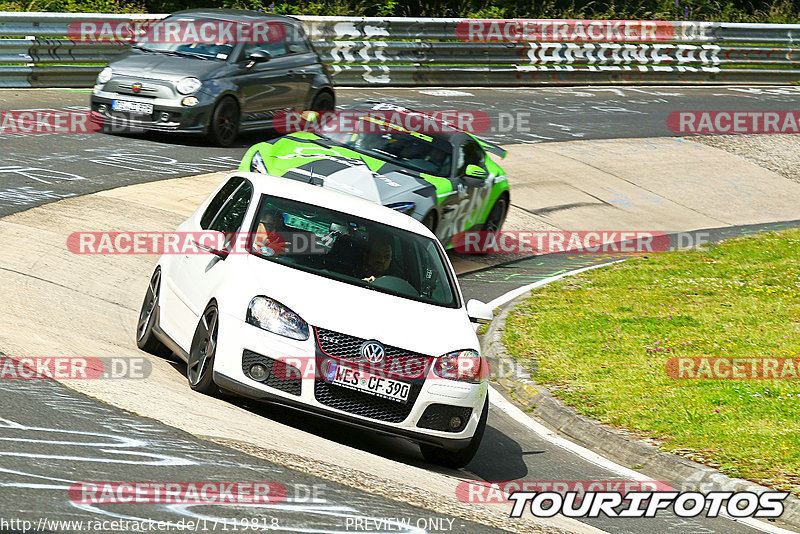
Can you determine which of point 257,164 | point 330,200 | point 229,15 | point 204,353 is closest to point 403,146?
point 257,164

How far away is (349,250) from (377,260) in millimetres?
209

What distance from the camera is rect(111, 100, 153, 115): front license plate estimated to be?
16.2 m

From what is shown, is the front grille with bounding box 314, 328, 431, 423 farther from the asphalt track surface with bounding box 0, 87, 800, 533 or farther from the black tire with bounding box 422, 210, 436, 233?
the black tire with bounding box 422, 210, 436, 233

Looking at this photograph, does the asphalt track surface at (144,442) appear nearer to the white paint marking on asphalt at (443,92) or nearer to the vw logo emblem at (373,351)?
the vw logo emblem at (373,351)

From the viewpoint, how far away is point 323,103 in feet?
63.4

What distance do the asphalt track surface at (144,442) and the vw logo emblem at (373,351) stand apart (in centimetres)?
59

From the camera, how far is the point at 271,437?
664cm

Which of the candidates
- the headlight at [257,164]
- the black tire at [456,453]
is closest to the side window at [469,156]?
the headlight at [257,164]

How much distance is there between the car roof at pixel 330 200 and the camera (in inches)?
327

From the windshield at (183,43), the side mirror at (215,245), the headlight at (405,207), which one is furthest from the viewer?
the windshield at (183,43)

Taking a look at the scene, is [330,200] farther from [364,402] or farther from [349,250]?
[364,402]

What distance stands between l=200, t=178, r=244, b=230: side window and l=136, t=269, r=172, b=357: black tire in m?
0.54

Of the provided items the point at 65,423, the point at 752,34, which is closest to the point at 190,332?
the point at 65,423

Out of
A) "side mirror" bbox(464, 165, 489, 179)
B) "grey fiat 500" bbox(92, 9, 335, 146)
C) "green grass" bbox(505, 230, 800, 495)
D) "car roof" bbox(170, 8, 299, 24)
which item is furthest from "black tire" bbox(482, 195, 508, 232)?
"car roof" bbox(170, 8, 299, 24)
